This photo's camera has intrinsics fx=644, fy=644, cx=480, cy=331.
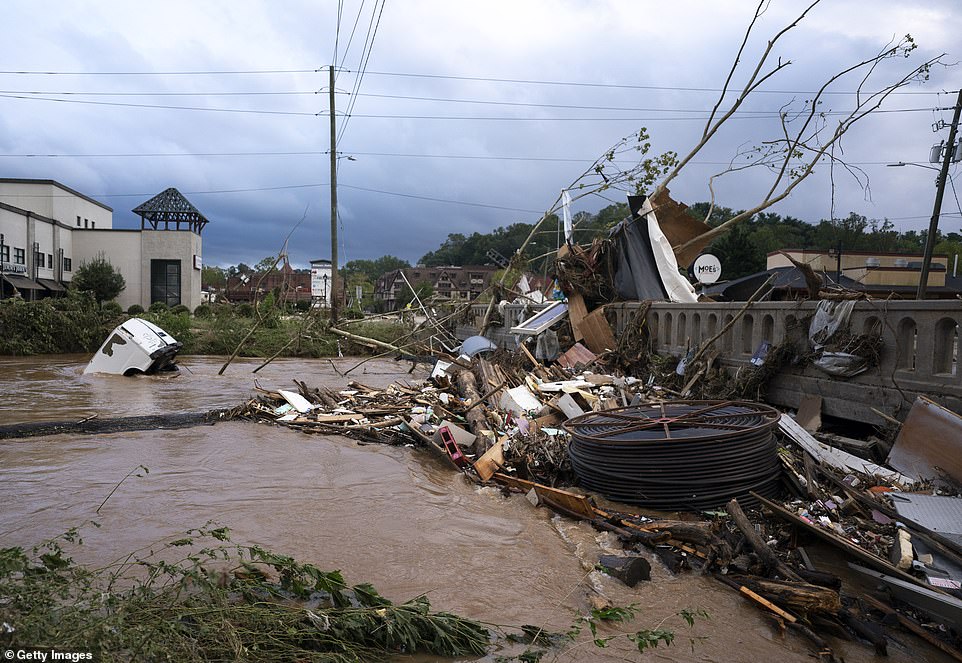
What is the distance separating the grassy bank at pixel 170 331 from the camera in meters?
23.4

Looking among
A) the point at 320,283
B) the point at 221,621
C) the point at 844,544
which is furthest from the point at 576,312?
the point at 320,283

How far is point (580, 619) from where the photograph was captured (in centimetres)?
417

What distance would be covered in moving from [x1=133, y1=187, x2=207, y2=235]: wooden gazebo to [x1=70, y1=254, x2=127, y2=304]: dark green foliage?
19.8 feet

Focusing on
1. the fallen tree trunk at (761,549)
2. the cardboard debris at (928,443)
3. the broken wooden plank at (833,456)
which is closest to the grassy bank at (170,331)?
the broken wooden plank at (833,456)

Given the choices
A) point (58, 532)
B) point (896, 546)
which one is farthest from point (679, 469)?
point (58, 532)

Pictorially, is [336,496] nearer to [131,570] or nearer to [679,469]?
[131,570]

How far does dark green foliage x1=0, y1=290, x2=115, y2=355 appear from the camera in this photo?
23.3 metres

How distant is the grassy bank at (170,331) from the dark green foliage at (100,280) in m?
18.8

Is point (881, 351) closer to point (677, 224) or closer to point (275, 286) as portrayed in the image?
point (677, 224)

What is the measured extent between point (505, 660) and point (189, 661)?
5.55 feet

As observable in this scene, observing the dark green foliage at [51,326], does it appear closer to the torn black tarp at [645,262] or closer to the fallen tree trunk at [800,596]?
the torn black tarp at [645,262]

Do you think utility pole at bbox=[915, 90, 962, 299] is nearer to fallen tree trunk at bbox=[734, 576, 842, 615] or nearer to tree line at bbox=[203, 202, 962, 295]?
tree line at bbox=[203, 202, 962, 295]

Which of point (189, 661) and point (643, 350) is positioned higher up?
point (643, 350)

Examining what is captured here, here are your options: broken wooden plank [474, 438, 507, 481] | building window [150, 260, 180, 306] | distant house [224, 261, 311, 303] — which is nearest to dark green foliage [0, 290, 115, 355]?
distant house [224, 261, 311, 303]
